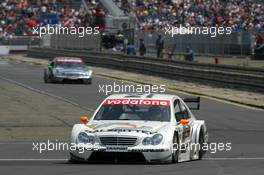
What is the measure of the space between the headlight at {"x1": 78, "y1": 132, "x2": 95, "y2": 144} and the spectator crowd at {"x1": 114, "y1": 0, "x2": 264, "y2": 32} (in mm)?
34407

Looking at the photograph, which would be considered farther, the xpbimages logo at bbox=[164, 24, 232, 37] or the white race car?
the xpbimages logo at bbox=[164, 24, 232, 37]

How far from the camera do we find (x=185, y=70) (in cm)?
4269

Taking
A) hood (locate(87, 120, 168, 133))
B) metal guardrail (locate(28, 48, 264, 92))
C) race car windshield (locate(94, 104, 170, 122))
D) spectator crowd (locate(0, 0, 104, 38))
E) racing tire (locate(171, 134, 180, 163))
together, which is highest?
race car windshield (locate(94, 104, 170, 122))

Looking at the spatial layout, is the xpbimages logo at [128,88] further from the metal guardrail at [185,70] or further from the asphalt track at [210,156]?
the asphalt track at [210,156]

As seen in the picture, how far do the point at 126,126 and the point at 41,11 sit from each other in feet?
180

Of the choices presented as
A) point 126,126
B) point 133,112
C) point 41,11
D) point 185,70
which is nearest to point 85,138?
point 126,126

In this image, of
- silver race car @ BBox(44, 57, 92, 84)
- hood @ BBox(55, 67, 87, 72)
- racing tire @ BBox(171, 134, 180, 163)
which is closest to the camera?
racing tire @ BBox(171, 134, 180, 163)

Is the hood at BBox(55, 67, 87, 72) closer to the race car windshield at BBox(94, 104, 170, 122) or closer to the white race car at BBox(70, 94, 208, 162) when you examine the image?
the white race car at BBox(70, 94, 208, 162)

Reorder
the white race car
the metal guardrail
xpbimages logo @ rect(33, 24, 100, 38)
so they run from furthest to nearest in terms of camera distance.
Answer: xpbimages logo @ rect(33, 24, 100, 38), the metal guardrail, the white race car

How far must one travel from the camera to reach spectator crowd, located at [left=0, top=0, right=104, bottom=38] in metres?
67.7

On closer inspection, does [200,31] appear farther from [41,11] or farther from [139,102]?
[139,102]

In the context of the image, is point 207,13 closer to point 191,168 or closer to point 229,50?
point 229,50

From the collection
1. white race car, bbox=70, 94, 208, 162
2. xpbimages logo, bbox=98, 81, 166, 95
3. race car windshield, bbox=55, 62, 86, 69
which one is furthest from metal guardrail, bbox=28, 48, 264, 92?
white race car, bbox=70, 94, 208, 162

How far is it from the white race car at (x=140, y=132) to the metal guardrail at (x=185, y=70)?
19.1 metres
